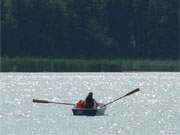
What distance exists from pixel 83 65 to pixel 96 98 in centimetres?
3019

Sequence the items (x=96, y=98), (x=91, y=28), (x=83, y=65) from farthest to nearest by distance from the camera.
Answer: (x=91, y=28), (x=83, y=65), (x=96, y=98)

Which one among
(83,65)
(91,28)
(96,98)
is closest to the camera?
(96,98)

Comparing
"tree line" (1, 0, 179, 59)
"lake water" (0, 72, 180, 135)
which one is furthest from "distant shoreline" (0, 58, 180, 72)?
"tree line" (1, 0, 179, 59)

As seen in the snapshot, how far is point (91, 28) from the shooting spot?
374 feet

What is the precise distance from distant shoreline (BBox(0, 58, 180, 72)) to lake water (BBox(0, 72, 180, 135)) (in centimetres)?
75

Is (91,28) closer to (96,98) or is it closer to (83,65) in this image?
(83,65)

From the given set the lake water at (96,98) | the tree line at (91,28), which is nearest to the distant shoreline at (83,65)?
the lake water at (96,98)

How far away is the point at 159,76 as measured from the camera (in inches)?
3760

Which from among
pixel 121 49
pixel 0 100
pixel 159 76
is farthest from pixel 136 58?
pixel 0 100

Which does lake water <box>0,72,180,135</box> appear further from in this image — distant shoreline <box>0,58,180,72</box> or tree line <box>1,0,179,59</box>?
tree line <box>1,0,179,59</box>


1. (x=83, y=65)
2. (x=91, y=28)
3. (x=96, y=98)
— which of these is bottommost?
(x=83, y=65)

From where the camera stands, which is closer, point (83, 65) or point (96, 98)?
point (96, 98)

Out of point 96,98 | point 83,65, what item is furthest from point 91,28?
point 96,98

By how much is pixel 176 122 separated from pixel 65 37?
6497 cm
